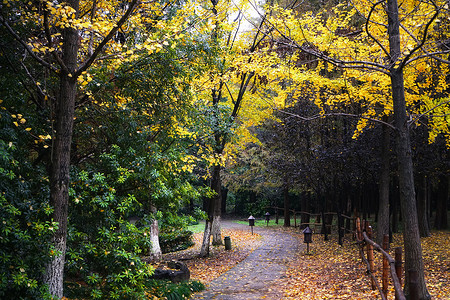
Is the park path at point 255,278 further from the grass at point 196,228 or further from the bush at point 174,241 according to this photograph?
the grass at point 196,228

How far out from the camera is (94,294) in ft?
18.4

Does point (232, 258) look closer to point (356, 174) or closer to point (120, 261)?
point (356, 174)

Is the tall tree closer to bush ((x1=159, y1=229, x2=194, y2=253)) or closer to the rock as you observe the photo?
bush ((x1=159, y1=229, x2=194, y2=253))

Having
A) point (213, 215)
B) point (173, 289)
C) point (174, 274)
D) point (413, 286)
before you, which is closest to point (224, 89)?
point (213, 215)

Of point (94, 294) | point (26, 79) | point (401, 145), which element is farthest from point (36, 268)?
point (401, 145)

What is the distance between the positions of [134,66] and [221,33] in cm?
652

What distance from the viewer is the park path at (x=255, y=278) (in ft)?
26.5

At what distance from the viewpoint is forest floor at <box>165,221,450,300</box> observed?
7793 mm

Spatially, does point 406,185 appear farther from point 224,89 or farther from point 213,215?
point 224,89

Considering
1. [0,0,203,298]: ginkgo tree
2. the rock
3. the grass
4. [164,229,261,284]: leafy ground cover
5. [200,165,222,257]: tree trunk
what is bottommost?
the grass

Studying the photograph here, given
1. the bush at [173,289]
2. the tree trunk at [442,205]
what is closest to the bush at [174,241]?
the bush at [173,289]

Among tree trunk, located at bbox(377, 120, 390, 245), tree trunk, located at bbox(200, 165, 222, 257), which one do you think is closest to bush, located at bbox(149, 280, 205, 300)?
tree trunk, located at bbox(200, 165, 222, 257)

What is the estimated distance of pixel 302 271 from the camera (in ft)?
33.9

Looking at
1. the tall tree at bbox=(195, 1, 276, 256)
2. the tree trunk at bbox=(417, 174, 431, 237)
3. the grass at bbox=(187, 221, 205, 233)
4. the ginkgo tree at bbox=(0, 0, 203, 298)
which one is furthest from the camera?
the grass at bbox=(187, 221, 205, 233)
